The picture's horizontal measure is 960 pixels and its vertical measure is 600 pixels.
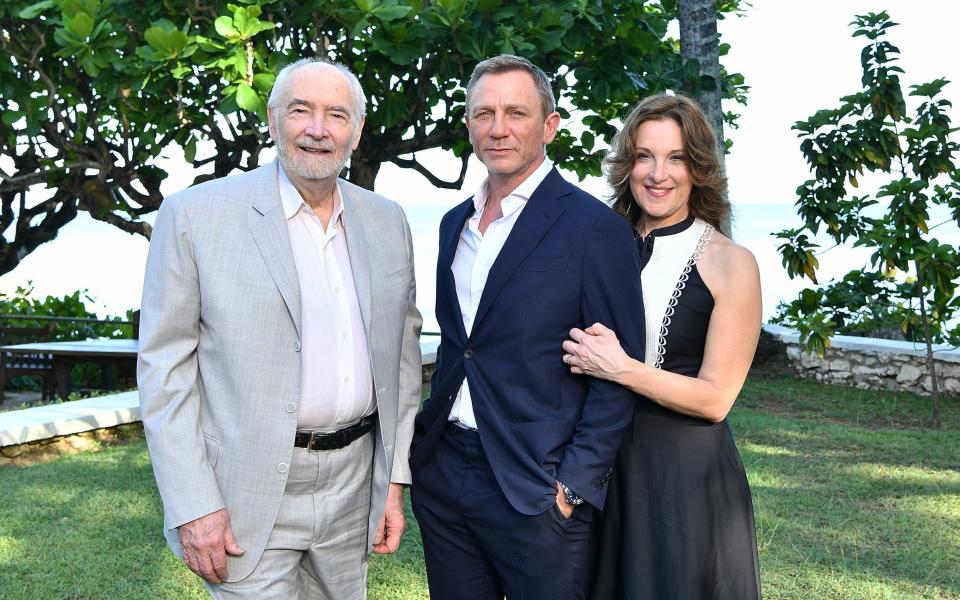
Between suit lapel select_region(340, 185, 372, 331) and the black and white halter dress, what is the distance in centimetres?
80

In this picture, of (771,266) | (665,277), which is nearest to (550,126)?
(665,277)

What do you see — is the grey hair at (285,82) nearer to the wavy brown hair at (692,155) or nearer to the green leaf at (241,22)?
the wavy brown hair at (692,155)

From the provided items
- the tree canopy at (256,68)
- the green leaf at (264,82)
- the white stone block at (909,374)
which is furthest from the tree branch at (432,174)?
the white stone block at (909,374)

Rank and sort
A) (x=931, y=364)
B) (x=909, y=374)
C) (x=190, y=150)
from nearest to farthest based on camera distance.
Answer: (x=190, y=150)
(x=931, y=364)
(x=909, y=374)

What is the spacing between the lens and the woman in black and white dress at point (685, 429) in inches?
105

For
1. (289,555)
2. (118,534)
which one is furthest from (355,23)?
(289,555)

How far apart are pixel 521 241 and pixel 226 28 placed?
14.3ft

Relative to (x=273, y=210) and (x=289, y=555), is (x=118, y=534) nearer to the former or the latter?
(x=289, y=555)

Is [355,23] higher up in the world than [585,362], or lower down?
higher up

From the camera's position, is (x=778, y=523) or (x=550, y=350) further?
(x=778, y=523)

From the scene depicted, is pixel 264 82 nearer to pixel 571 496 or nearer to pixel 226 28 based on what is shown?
pixel 226 28

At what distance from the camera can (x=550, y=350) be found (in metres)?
2.59

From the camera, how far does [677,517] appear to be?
Answer: 2.68 m

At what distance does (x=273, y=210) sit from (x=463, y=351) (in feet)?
2.14
